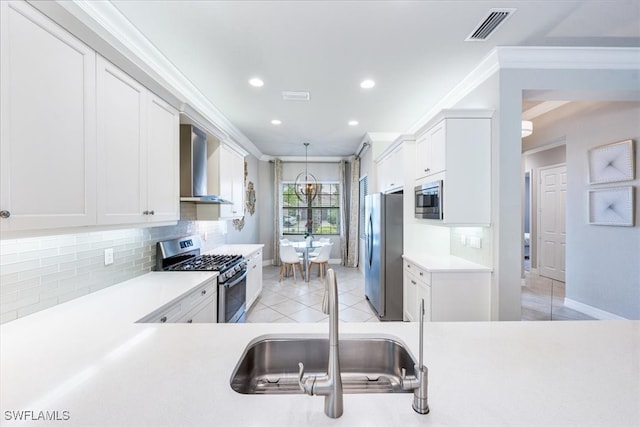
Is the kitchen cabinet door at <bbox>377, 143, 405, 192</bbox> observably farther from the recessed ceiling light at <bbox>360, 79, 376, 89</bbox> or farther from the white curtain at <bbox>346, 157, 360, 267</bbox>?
the white curtain at <bbox>346, 157, 360, 267</bbox>

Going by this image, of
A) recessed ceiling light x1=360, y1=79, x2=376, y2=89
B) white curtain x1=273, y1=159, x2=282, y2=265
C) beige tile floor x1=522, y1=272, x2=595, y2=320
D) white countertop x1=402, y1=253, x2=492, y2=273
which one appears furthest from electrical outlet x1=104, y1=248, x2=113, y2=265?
white curtain x1=273, y1=159, x2=282, y2=265

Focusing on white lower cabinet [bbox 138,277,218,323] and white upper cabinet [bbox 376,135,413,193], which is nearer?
white lower cabinet [bbox 138,277,218,323]

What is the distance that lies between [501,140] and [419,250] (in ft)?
5.27

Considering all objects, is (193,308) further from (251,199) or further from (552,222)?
(552,222)

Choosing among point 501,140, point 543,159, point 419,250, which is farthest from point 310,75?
point 543,159

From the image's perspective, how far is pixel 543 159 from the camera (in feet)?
18.6

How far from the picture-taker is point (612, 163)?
3221 mm

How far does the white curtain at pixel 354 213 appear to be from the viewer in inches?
262

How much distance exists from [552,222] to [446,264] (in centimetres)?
435

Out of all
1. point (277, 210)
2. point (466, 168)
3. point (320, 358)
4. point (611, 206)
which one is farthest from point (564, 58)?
point (277, 210)

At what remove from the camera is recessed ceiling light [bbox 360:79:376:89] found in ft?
9.80

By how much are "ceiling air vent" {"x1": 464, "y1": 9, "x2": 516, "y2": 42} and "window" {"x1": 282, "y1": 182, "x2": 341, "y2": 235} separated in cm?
516

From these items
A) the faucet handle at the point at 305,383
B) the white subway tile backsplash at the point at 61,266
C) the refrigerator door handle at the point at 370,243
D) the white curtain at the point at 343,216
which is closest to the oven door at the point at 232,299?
the white subway tile backsplash at the point at 61,266

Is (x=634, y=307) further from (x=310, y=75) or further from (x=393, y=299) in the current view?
(x=310, y=75)
